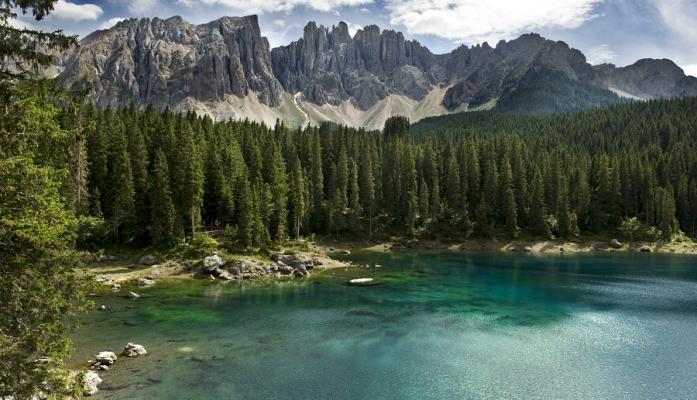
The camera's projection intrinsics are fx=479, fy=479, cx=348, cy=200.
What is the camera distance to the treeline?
268 feet

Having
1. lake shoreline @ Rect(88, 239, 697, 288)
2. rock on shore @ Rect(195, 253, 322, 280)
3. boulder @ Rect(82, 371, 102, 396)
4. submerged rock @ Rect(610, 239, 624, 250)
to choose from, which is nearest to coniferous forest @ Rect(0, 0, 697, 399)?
boulder @ Rect(82, 371, 102, 396)

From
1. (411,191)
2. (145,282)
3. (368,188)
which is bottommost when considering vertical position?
(145,282)

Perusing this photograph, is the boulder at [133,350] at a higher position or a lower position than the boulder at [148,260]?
lower

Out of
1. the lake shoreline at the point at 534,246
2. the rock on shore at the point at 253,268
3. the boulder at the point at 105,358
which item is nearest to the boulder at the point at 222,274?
the rock on shore at the point at 253,268

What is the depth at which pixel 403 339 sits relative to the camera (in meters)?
42.6

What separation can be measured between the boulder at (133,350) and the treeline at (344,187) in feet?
145

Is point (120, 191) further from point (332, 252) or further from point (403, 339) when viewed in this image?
point (403, 339)

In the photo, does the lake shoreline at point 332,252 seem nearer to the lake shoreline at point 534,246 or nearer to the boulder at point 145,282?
the lake shoreline at point 534,246

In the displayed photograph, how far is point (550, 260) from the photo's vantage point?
98000mm

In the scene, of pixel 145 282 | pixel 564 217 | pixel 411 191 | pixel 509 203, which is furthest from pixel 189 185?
pixel 564 217

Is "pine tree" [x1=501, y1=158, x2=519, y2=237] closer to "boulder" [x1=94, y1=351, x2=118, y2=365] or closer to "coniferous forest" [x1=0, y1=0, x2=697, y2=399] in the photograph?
"coniferous forest" [x1=0, y1=0, x2=697, y2=399]

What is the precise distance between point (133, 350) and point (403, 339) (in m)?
22.0

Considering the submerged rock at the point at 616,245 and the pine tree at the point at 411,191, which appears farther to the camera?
the pine tree at the point at 411,191

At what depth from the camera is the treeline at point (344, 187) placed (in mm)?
81625
